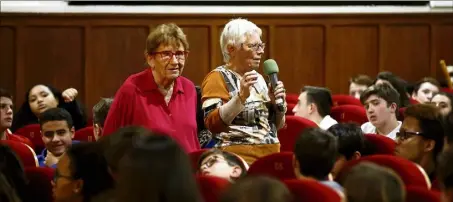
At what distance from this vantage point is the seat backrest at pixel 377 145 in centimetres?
520

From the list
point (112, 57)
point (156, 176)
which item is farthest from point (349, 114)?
point (156, 176)

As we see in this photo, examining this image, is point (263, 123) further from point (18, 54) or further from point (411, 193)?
point (18, 54)

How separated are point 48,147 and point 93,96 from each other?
14.0ft

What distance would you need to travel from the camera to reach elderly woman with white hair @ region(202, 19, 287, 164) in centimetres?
500

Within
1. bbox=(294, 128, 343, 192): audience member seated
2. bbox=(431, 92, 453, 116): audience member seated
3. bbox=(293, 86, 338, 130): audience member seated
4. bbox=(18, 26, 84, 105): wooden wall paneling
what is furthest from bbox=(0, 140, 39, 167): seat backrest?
bbox=(18, 26, 84, 105): wooden wall paneling

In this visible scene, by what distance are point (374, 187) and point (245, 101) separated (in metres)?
1.83

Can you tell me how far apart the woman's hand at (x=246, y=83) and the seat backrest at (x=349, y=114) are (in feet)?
9.26

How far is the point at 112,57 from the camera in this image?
10.4 m

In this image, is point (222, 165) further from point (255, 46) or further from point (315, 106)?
point (315, 106)

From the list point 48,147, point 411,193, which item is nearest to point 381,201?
point 411,193

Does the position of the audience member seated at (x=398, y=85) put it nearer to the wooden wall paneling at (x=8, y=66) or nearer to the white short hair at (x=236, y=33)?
the white short hair at (x=236, y=33)

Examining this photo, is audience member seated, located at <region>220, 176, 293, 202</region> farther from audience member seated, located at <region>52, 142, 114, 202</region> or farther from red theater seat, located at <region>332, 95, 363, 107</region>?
red theater seat, located at <region>332, 95, 363, 107</region>

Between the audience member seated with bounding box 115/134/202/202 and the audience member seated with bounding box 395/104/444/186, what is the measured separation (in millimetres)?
2530

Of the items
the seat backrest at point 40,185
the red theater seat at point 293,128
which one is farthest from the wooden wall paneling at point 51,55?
the seat backrest at point 40,185
